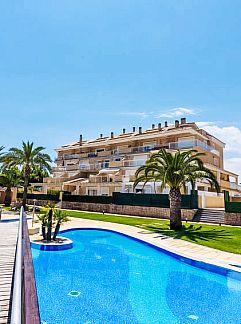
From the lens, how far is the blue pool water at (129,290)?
7.64 meters

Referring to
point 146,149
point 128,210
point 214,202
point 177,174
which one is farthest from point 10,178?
point 177,174

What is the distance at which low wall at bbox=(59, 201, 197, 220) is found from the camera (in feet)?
94.8

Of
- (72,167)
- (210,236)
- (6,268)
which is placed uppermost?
(72,167)

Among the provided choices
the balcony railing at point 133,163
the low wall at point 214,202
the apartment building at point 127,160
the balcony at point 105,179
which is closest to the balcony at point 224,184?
the apartment building at point 127,160

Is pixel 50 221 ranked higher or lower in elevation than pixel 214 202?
lower

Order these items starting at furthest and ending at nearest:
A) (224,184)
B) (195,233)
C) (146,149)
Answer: (146,149), (224,184), (195,233)

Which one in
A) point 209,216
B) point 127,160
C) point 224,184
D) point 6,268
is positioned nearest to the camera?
point 6,268

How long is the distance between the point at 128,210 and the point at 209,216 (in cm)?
1037

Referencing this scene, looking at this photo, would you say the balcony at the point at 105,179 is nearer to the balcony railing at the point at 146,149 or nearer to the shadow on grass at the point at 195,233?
the balcony railing at the point at 146,149

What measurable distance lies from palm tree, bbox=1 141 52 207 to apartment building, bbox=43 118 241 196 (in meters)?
11.1

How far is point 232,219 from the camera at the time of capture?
25.4 meters

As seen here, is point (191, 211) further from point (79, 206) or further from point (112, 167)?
point (112, 167)

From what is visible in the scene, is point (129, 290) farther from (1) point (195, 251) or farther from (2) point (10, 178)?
(2) point (10, 178)

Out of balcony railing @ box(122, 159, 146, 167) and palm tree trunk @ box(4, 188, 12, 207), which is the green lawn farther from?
palm tree trunk @ box(4, 188, 12, 207)
